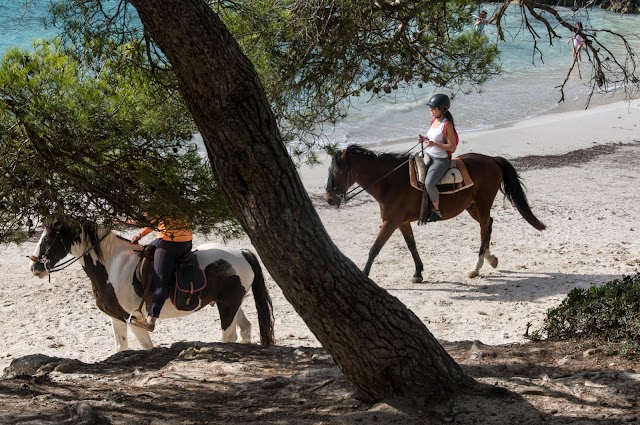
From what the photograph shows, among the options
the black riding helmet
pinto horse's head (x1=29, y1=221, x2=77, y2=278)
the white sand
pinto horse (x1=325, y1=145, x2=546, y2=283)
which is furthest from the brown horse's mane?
pinto horse's head (x1=29, y1=221, x2=77, y2=278)

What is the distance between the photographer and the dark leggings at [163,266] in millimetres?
8203

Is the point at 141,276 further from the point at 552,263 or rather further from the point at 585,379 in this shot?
the point at 552,263

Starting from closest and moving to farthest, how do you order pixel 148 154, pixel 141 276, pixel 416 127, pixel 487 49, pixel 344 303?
pixel 344 303 < pixel 148 154 < pixel 487 49 < pixel 141 276 < pixel 416 127

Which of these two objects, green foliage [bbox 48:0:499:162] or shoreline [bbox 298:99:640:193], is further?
shoreline [bbox 298:99:640:193]

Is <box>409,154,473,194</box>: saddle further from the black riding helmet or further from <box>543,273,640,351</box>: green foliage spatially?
<box>543,273,640,351</box>: green foliage

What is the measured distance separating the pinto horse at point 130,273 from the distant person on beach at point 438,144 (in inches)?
126

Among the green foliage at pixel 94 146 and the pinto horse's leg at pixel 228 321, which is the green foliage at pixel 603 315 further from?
the pinto horse's leg at pixel 228 321

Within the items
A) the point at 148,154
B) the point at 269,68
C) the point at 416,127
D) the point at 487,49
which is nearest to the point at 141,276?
the point at 269,68

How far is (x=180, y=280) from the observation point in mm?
8320

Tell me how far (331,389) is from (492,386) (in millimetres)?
1057

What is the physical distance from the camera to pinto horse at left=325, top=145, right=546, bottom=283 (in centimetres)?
1102

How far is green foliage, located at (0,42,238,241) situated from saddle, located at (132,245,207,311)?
233cm

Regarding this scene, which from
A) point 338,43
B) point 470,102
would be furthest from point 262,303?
point 470,102

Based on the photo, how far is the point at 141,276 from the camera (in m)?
8.45
